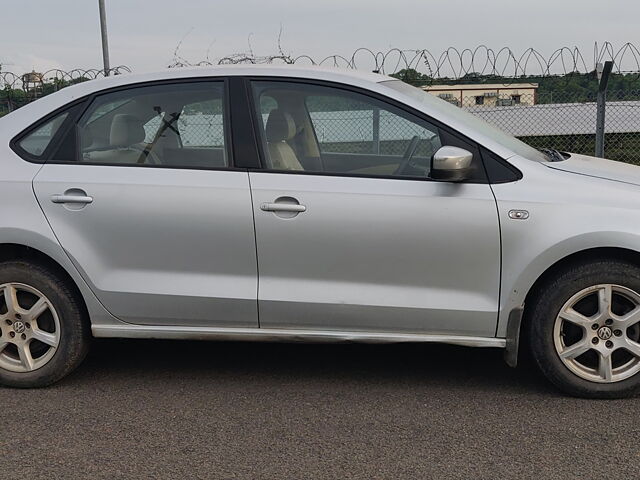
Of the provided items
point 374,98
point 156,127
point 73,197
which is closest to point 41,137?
point 73,197

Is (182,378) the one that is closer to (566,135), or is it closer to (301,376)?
(301,376)

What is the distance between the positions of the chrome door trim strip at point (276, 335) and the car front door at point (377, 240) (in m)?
0.04

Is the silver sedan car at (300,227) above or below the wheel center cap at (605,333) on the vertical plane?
above

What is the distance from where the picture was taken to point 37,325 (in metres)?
4.16

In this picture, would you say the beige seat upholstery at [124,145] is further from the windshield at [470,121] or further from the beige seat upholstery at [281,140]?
the windshield at [470,121]

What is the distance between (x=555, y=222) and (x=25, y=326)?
112 inches

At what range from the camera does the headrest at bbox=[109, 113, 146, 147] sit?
4125 millimetres

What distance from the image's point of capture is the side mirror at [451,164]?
3.67 meters

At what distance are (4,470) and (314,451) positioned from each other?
1340mm

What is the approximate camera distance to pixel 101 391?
4129mm

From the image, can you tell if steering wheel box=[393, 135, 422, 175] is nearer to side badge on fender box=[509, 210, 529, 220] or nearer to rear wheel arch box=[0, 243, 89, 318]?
side badge on fender box=[509, 210, 529, 220]

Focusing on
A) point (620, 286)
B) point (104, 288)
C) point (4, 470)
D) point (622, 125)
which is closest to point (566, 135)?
point (622, 125)

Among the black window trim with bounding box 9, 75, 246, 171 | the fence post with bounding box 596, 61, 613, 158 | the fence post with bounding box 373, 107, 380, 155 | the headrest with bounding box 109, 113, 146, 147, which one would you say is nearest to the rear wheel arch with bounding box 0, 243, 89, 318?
the black window trim with bounding box 9, 75, 246, 171

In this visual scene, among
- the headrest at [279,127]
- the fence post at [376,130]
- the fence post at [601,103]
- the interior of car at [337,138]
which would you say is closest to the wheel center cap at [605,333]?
the interior of car at [337,138]
